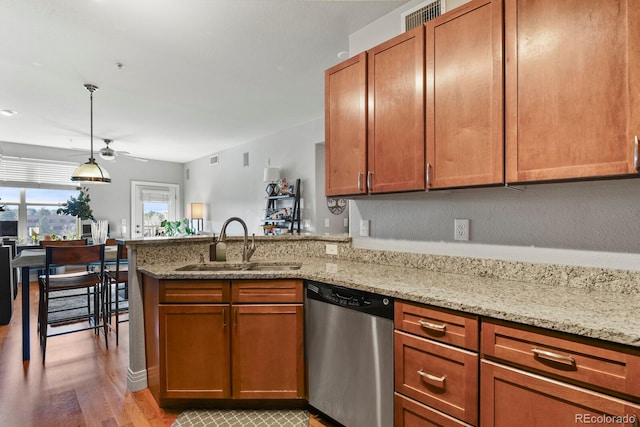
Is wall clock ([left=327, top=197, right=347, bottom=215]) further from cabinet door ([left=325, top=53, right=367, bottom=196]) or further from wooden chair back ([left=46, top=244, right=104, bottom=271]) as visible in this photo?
wooden chair back ([left=46, top=244, right=104, bottom=271])

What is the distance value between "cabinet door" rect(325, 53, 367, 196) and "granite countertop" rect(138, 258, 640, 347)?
0.58 meters

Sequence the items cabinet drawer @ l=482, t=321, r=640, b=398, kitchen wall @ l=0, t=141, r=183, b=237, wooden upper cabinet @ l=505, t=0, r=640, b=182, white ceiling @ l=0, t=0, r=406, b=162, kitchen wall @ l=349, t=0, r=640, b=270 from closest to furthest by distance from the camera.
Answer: cabinet drawer @ l=482, t=321, r=640, b=398 → wooden upper cabinet @ l=505, t=0, r=640, b=182 → kitchen wall @ l=349, t=0, r=640, b=270 → white ceiling @ l=0, t=0, r=406, b=162 → kitchen wall @ l=0, t=141, r=183, b=237

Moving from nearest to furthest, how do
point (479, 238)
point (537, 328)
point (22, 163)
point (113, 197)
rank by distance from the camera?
point (537, 328) < point (479, 238) < point (22, 163) < point (113, 197)

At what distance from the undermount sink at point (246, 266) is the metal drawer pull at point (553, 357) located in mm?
1494

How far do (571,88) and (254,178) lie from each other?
5305mm

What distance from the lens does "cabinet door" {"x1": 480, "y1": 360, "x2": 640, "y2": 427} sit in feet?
3.24

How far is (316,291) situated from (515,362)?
1.02 m

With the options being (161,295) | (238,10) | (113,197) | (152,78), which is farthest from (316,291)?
(113,197)

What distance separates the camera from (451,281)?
1688 millimetres

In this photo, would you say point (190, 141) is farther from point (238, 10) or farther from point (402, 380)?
point (402, 380)

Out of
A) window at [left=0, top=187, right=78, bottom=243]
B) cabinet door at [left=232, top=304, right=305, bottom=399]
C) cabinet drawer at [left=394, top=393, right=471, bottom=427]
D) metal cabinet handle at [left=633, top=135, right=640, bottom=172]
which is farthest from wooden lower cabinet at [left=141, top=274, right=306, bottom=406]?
window at [left=0, top=187, right=78, bottom=243]

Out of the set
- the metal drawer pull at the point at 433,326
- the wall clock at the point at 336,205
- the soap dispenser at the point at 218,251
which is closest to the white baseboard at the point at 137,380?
the soap dispenser at the point at 218,251

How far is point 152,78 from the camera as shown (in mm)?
3303

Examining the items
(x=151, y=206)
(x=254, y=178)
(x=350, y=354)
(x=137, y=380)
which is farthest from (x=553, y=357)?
(x=151, y=206)
